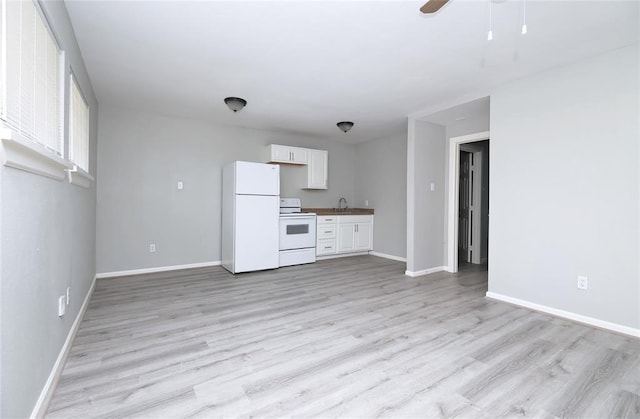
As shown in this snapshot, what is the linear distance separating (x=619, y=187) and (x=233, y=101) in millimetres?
3859

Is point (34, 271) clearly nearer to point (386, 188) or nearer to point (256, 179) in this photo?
point (256, 179)

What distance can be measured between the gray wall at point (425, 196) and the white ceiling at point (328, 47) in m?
0.59

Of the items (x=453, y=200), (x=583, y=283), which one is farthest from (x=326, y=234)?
(x=583, y=283)

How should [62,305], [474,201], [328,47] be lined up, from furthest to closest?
1. [474,201]
2. [328,47]
3. [62,305]

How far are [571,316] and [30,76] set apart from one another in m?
4.29

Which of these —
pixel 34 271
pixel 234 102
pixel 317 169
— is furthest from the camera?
pixel 317 169

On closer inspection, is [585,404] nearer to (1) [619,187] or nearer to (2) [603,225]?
(2) [603,225]

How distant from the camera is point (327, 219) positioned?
5.47 m

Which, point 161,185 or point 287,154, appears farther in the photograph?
point 287,154

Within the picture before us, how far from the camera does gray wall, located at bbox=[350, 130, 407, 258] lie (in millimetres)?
5469

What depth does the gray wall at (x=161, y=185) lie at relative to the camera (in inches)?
161

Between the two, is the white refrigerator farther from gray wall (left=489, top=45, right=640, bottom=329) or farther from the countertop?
gray wall (left=489, top=45, right=640, bottom=329)

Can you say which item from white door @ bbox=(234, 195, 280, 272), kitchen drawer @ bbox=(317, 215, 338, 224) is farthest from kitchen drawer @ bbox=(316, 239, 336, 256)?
white door @ bbox=(234, 195, 280, 272)

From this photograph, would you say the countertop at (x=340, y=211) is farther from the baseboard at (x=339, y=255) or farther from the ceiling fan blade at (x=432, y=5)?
the ceiling fan blade at (x=432, y=5)
